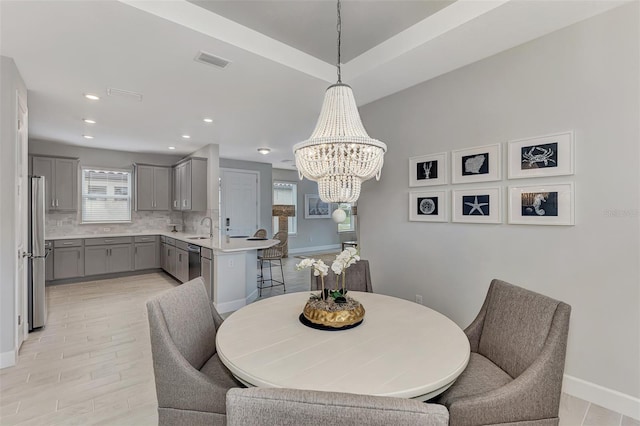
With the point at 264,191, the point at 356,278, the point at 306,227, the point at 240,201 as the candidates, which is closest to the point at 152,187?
the point at 240,201

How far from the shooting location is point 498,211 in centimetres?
249

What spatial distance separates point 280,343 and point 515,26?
102 inches

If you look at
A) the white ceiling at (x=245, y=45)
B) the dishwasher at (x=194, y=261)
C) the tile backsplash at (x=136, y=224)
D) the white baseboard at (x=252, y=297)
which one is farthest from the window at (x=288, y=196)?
the white ceiling at (x=245, y=45)

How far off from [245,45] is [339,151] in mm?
1444

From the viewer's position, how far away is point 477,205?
263 centimetres

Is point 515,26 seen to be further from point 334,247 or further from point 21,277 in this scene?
point 334,247

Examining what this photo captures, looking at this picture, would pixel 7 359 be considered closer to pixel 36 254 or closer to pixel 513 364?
pixel 36 254

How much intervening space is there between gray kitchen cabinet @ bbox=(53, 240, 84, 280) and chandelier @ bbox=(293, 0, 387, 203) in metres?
5.60

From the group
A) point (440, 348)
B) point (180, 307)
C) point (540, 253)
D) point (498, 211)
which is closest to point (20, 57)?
point (180, 307)

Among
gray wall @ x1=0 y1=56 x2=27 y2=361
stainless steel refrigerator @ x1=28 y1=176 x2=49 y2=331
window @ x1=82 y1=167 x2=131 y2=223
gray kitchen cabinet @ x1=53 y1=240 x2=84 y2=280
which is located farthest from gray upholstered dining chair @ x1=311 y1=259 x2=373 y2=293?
window @ x1=82 y1=167 x2=131 y2=223

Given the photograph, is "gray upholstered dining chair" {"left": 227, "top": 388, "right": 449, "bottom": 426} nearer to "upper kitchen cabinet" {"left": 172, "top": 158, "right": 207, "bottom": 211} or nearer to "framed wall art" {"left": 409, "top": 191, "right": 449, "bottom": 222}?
"framed wall art" {"left": 409, "top": 191, "right": 449, "bottom": 222}

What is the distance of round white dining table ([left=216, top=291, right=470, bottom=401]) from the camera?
1.11m

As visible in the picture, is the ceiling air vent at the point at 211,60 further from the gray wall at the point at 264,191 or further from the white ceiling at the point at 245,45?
the gray wall at the point at 264,191

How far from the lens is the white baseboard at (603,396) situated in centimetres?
191
